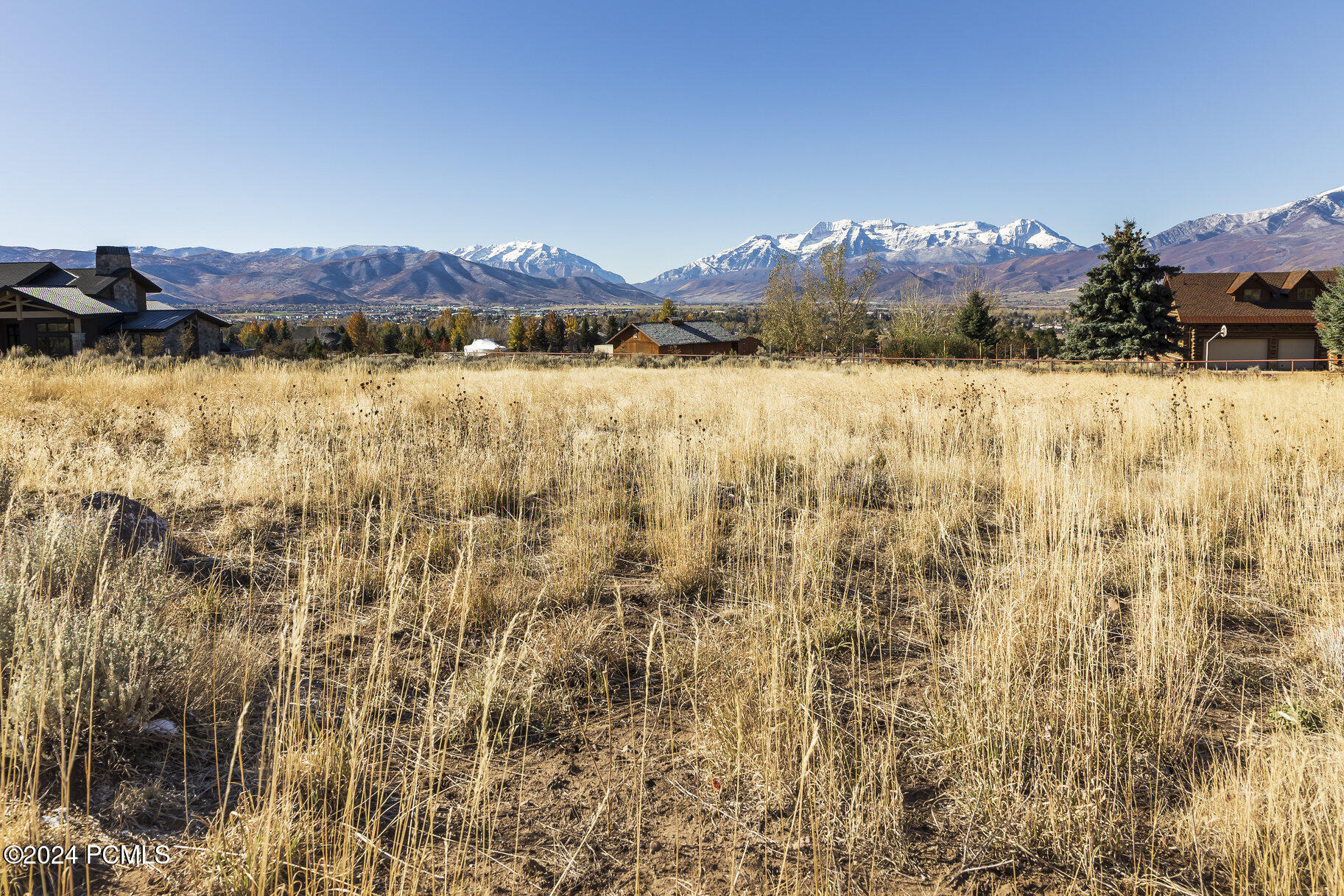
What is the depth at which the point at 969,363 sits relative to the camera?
26.1 meters

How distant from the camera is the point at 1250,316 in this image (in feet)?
122

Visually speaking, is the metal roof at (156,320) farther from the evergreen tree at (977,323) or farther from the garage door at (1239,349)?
the garage door at (1239,349)

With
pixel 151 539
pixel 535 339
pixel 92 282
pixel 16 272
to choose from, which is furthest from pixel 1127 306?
pixel 535 339

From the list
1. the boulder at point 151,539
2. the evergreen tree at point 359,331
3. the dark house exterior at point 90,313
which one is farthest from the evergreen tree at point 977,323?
the evergreen tree at point 359,331

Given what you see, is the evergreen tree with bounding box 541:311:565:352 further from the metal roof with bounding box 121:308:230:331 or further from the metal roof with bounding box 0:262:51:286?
the metal roof with bounding box 0:262:51:286

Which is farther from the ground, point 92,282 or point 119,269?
point 119,269

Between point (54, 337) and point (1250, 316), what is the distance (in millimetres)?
61283

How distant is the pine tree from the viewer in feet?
105

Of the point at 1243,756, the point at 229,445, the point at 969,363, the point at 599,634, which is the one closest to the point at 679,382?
the point at 229,445

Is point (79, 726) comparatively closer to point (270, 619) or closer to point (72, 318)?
point (270, 619)

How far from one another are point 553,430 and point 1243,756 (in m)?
7.02

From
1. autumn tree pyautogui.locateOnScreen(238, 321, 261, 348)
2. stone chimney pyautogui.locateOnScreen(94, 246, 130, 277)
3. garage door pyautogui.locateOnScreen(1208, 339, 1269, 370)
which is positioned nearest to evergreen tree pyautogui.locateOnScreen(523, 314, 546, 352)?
autumn tree pyautogui.locateOnScreen(238, 321, 261, 348)

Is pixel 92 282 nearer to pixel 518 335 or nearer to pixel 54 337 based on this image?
pixel 54 337

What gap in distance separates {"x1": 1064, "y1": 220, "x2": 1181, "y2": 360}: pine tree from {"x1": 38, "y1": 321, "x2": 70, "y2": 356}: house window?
158 ft
